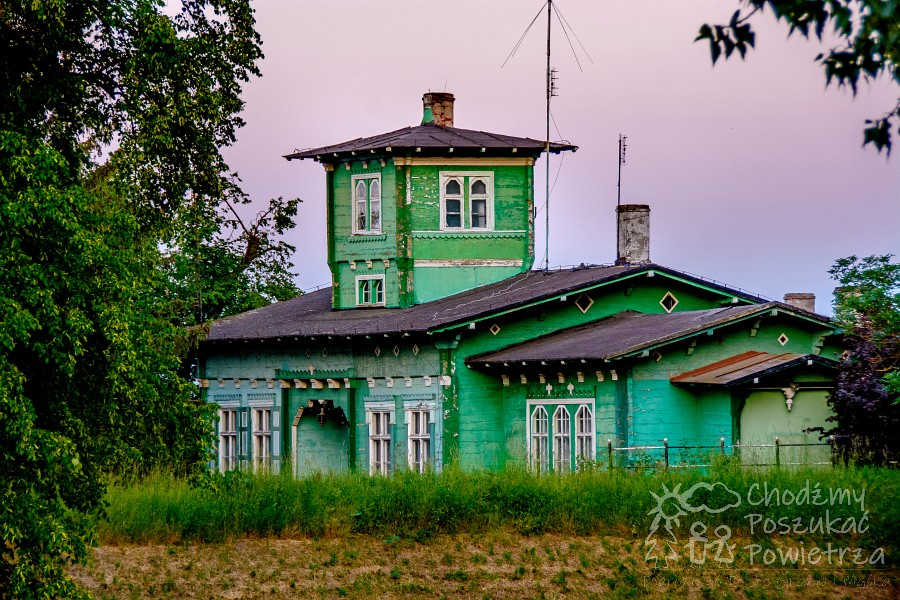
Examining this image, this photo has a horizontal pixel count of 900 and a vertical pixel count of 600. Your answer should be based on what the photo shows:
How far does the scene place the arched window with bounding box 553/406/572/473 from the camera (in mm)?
30688

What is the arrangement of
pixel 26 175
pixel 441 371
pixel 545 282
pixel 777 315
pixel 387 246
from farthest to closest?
1. pixel 387 246
2. pixel 545 282
3. pixel 441 371
4. pixel 777 315
5. pixel 26 175

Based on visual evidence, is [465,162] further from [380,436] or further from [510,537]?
[510,537]

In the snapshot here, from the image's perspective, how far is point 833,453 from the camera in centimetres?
2711

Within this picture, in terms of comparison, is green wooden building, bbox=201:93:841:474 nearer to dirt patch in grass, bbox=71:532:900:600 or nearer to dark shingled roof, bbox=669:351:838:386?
dark shingled roof, bbox=669:351:838:386

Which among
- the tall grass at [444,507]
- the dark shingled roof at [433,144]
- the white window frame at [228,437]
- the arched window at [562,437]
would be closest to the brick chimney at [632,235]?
the dark shingled roof at [433,144]

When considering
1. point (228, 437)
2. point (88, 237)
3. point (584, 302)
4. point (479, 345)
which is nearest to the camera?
point (88, 237)

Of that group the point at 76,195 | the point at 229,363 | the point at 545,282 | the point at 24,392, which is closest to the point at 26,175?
the point at 76,195

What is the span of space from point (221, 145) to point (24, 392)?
5.77 meters

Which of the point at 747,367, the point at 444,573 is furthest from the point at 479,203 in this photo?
the point at 444,573

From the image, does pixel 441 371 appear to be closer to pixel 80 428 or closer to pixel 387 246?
pixel 387 246

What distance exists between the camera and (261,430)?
38625 mm

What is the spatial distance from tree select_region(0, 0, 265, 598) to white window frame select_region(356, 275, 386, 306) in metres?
15.8

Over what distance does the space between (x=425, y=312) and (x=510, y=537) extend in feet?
39.0

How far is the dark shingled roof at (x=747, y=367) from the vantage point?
27953mm
